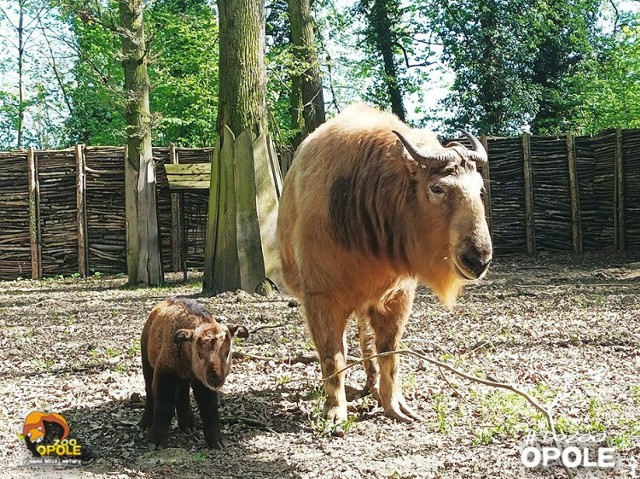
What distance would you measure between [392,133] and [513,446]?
1.88m

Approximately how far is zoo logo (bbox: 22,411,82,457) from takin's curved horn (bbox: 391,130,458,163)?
2267mm

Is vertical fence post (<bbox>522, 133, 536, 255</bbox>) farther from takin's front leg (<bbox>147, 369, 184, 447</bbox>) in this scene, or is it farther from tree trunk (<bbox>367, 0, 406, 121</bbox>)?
takin's front leg (<bbox>147, 369, 184, 447</bbox>)

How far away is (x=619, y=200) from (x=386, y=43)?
1112 cm

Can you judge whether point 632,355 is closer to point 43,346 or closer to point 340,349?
point 340,349

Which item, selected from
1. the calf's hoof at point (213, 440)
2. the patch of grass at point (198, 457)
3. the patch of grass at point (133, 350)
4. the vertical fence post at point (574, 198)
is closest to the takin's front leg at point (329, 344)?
the calf's hoof at point (213, 440)

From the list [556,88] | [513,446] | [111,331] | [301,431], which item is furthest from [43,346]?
[556,88]

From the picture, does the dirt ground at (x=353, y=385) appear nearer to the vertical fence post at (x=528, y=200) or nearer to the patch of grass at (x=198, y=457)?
the patch of grass at (x=198, y=457)

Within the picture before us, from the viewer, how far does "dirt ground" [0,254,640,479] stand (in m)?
3.85

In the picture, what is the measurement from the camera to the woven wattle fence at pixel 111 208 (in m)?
14.9

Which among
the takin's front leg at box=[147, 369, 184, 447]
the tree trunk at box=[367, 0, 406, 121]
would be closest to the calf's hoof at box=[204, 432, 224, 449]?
the takin's front leg at box=[147, 369, 184, 447]

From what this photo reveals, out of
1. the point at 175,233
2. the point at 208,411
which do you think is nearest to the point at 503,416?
the point at 208,411

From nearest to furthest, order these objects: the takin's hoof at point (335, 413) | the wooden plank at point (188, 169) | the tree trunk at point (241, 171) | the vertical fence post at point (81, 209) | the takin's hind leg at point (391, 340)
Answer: the takin's hoof at point (335, 413)
the takin's hind leg at point (391, 340)
the tree trunk at point (241, 171)
the wooden plank at point (188, 169)
the vertical fence post at point (81, 209)

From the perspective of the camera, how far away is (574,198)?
607 inches

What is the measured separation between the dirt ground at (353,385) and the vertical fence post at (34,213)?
19.5ft
